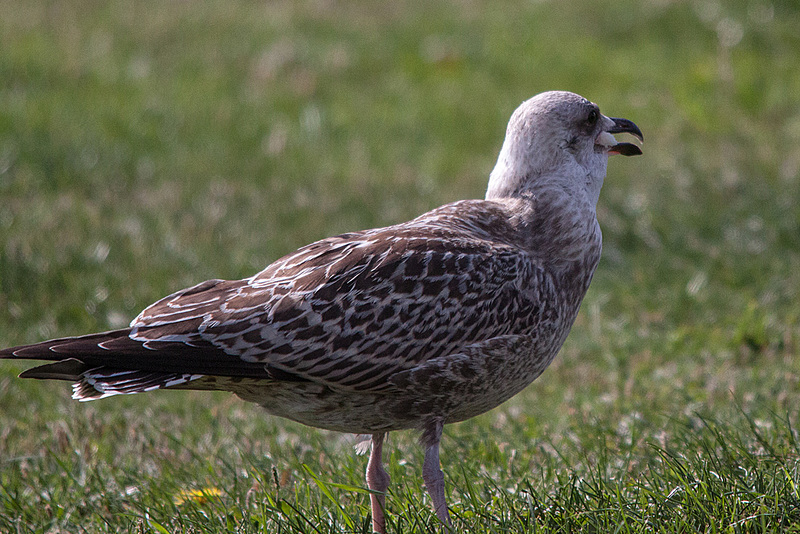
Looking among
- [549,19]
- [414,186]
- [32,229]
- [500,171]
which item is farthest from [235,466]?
[549,19]

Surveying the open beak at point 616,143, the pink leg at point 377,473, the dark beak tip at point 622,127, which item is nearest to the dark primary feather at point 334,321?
the pink leg at point 377,473

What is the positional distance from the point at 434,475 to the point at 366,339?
594 millimetres

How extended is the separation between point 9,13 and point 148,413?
8370 mm

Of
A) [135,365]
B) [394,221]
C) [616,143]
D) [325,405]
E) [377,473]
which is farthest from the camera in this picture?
[394,221]

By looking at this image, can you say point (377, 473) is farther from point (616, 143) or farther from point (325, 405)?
point (616, 143)

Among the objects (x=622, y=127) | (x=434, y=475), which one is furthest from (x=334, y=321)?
(x=622, y=127)

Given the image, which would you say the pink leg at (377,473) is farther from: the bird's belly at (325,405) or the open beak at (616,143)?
the open beak at (616,143)

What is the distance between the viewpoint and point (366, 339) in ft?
12.2

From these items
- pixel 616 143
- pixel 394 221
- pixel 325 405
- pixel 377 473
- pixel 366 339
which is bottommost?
pixel 377 473

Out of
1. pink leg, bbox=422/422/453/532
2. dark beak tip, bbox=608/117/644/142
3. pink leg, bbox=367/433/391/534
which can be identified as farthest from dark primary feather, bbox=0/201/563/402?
dark beak tip, bbox=608/117/644/142

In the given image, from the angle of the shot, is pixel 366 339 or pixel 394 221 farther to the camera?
pixel 394 221

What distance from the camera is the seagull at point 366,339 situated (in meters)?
3.63

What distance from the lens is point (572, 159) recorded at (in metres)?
4.48

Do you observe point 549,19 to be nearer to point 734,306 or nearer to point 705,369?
point 734,306
